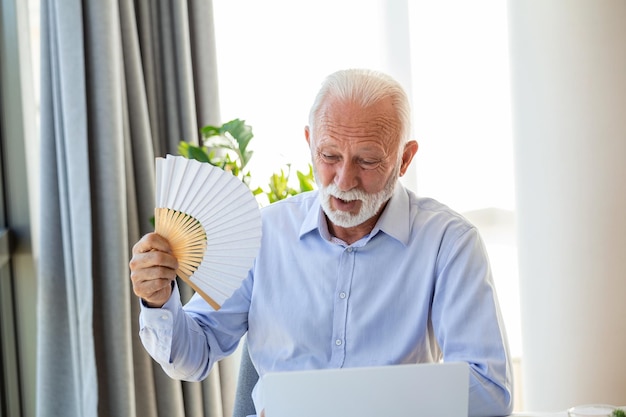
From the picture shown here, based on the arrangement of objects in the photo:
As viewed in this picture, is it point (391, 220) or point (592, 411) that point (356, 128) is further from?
point (592, 411)

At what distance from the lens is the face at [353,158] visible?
208 cm

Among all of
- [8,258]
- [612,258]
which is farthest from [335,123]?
[8,258]

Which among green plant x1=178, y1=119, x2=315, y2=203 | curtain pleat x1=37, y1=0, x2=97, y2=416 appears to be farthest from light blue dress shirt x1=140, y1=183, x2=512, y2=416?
curtain pleat x1=37, y1=0, x2=97, y2=416

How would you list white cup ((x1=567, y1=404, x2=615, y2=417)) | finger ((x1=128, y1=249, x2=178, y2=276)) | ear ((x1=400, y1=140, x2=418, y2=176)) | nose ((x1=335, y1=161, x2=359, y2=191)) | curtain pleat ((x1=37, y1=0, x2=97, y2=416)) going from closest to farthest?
white cup ((x1=567, y1=404, x2=615, y2=417)), finger ((x1=128, y1=249, x2=178, y2=276)), nose ((x1=335, y1=161, x2=359, y2=191)), ear ((x1=400, y1=140, x2=418, y2=176)), curtain pleat ((x1=37, y1=0, x2=97, y2=416))

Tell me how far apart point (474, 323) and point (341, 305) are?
0.33 m

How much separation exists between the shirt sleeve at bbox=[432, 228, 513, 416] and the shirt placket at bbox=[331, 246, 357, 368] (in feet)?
0.68

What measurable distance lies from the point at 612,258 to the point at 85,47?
6.21 feet

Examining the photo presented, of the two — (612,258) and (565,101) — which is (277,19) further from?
(612,258)

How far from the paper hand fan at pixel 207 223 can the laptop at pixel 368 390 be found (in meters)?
0.51

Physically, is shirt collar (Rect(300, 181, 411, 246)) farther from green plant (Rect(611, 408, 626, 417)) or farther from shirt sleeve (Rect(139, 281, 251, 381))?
green plant (Rect(611, 408, 626, 417))

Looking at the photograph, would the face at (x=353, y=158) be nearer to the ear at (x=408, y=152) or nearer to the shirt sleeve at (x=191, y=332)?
the ear at (x=408, y=152)

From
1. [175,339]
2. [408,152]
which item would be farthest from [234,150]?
[175,339]

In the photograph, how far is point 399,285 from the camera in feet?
7.01

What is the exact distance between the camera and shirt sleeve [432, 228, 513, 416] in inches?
73.5
